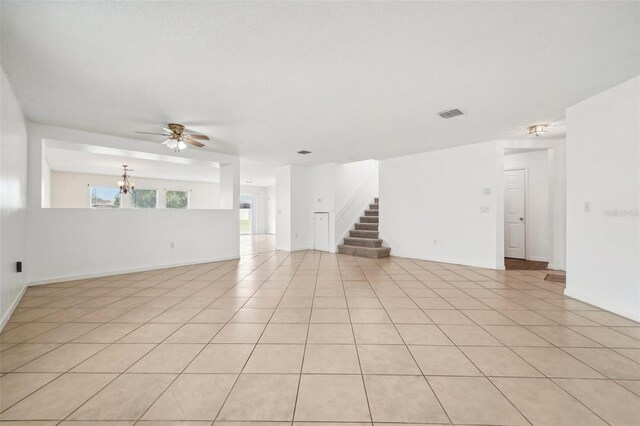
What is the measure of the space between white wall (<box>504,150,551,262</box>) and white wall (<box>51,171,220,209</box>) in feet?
38.6

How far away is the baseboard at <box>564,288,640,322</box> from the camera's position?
265 cm

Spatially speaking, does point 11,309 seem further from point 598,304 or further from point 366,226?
point 366,226

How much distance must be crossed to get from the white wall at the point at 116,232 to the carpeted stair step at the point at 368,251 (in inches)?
116

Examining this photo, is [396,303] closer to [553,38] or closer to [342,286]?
[342,286]

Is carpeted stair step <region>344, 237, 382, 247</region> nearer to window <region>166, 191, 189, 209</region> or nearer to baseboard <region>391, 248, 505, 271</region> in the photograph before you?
baseboard <region>391, 248, 505, 271</region>

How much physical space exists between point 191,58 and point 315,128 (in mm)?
2241

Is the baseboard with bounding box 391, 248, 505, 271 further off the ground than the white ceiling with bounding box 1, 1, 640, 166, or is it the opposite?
the white ceiling with bounding box 1, 1, 640, 166

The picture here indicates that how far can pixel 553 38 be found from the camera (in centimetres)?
205

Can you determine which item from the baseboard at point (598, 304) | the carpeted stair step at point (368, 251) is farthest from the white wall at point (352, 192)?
the baseboard at point (598, 304)

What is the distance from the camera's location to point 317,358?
1922 millimetres

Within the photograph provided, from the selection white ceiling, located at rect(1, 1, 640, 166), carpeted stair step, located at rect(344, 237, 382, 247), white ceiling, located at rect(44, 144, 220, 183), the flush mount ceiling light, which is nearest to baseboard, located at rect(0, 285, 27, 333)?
white ceiling, located at rect(1, 1, 640, 166)

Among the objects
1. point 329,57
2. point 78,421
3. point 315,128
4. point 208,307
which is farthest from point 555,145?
point 78,421

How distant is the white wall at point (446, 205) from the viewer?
200 inches

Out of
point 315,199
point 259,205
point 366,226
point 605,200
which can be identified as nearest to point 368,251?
point 366,226
